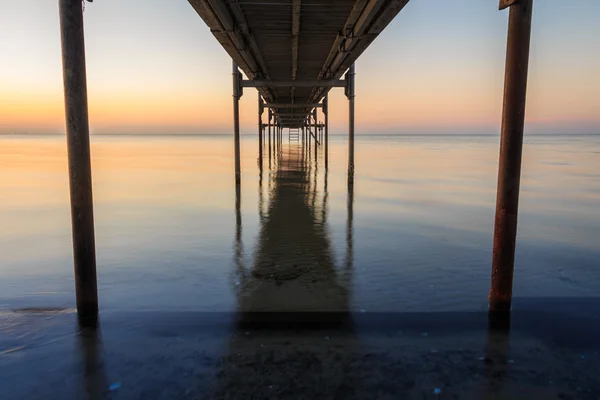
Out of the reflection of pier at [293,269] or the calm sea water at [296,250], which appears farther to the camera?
the calm sea water at [296,250]

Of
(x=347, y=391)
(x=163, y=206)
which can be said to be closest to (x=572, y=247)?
(x=347, y=391)

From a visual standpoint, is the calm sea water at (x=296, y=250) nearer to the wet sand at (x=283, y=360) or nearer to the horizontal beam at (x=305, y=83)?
the wet sand at (x=283, y=360)

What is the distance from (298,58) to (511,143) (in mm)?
7170

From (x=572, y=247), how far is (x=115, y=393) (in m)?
6.28

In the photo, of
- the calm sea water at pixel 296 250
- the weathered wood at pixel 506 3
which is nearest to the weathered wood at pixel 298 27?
the weathered wood at pixel 506 3

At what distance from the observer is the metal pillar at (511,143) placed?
3.23 m

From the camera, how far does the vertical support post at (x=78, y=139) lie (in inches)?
125

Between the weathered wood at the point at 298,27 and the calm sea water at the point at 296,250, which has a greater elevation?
the weathered wood at the point at 298,27

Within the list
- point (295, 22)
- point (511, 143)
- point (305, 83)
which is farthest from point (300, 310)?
point (305, 83)

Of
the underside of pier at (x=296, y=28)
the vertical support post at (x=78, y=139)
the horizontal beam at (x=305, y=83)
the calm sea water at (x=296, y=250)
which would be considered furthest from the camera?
the horizontal beam at (x=305, y=83)

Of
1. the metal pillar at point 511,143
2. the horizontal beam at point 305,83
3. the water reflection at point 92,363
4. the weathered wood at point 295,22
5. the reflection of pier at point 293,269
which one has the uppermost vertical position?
the weathered wood at point 295,22

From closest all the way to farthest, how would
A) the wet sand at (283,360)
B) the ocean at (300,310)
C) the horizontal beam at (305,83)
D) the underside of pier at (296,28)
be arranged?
the wet sand at (283,360), the ocean at (300,310), the underside of pier at (296,28), the horizontal beam at (305,83)

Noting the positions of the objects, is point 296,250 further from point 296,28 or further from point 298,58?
point 298,58

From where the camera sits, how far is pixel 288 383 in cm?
265
